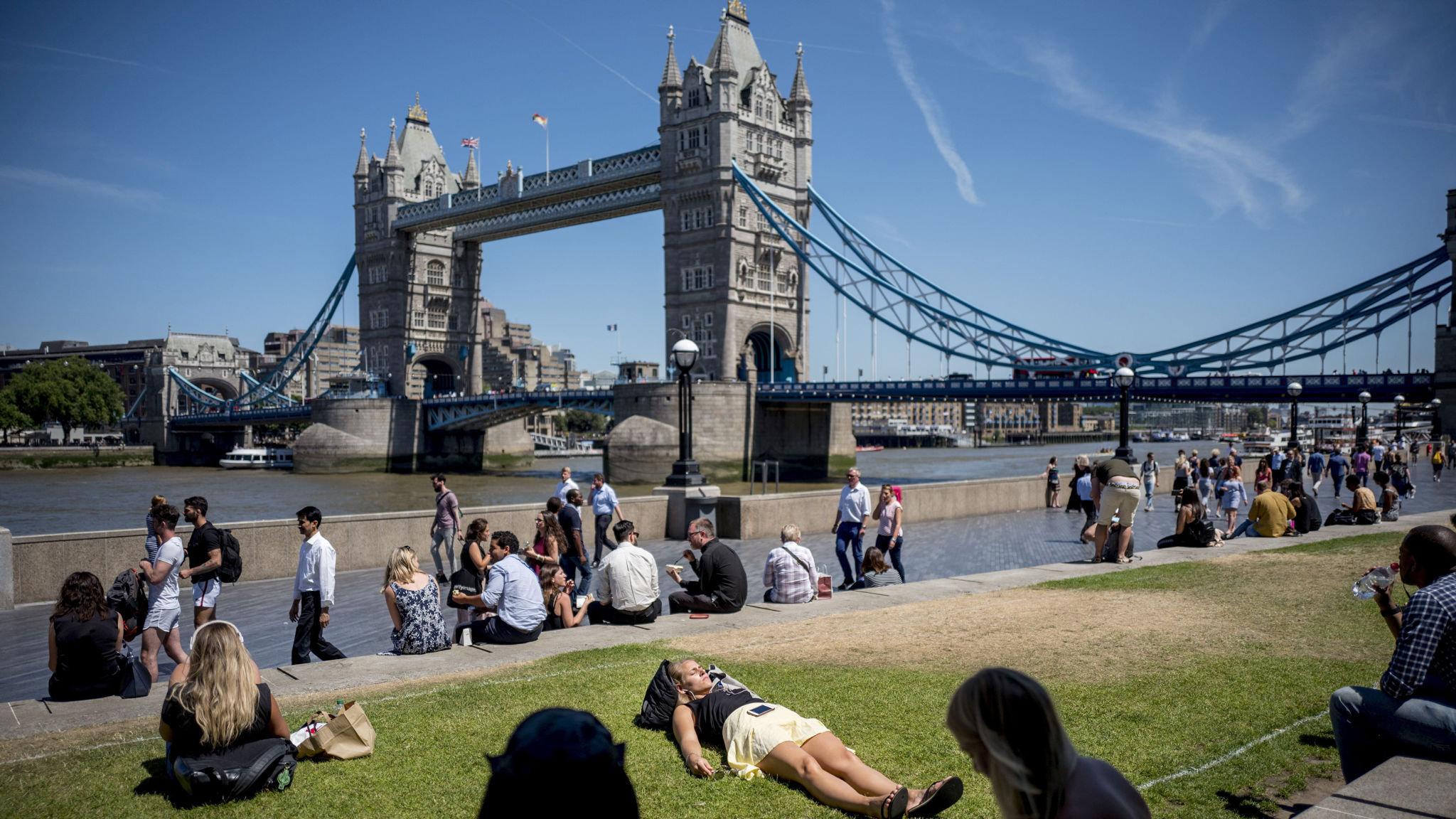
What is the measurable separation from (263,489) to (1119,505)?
1809 inches

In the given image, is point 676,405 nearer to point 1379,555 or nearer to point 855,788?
point 1379,555

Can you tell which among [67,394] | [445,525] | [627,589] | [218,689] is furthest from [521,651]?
[67,394]

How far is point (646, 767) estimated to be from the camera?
507 cm

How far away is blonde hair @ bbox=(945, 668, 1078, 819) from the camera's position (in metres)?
2.31

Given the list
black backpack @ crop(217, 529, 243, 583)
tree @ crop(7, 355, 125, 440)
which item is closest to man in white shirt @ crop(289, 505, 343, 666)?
black backpack @ crop(217, 529, 243, 583)

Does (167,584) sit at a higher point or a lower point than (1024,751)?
lower

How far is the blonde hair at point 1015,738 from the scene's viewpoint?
2314mm

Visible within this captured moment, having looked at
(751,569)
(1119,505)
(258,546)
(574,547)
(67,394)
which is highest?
(67,394)

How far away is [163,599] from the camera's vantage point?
25.7ft

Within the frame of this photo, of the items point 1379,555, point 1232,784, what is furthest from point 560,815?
point 1379,555

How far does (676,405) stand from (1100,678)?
147ft

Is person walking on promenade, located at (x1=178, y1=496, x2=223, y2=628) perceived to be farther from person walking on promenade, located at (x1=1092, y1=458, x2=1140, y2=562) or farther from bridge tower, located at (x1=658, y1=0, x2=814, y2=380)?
bridge tower, located at (x1=658, y1=0, x2=814, y2=380)

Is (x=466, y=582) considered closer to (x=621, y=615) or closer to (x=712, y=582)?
(x=621, y=615)

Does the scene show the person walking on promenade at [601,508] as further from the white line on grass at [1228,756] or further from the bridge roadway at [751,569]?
the white line on grass at [1228,756]
